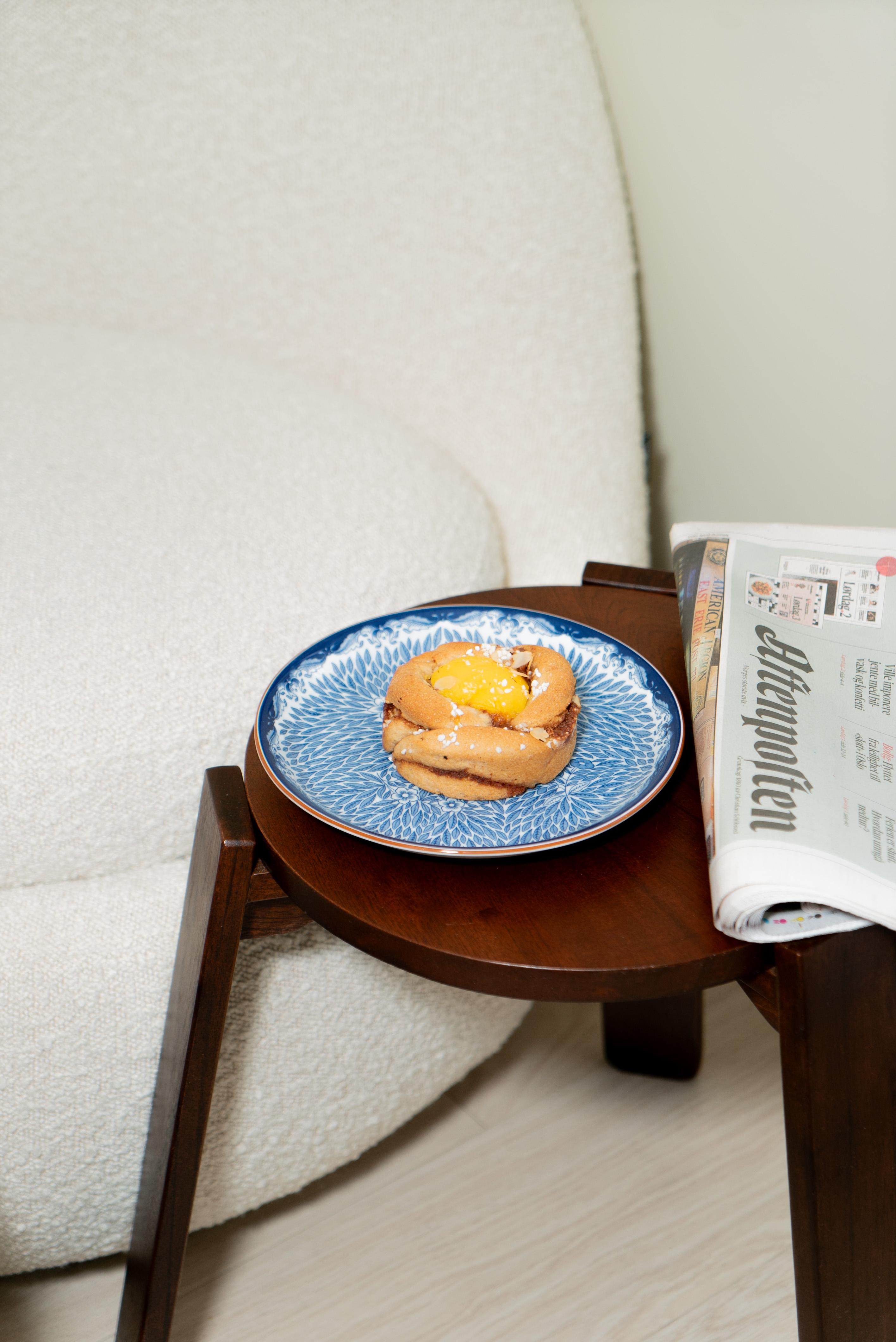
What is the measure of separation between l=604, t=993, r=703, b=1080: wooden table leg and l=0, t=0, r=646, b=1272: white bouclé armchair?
116 millimetres

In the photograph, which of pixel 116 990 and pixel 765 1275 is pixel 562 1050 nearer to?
pixel 765 1275

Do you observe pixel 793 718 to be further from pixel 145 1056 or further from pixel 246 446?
Answer: pixel 246 446

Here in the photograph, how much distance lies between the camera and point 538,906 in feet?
1.72

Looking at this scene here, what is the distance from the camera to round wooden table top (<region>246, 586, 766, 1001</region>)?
1.60 ft

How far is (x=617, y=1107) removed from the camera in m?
0.99

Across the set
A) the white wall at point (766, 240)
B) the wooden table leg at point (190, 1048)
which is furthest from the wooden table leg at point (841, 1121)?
the white wall at point (766, 240)

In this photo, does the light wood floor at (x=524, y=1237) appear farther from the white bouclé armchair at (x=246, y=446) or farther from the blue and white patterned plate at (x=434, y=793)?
the blue and white patterned plate at (x=434, y=793)

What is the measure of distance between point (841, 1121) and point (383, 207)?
1.04 m

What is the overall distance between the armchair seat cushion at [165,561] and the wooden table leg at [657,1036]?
409mm

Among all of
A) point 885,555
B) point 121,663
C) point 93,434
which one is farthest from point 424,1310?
point 93,434

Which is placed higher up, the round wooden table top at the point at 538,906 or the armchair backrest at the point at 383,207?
the armchair backrest at the point at 383,207

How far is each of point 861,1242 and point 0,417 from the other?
0.96 m

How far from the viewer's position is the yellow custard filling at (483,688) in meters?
0.61

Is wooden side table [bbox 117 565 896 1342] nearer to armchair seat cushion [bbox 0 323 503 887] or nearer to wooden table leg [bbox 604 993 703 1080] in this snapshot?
armchair seat cushion [bbox 0 323 503 887]
